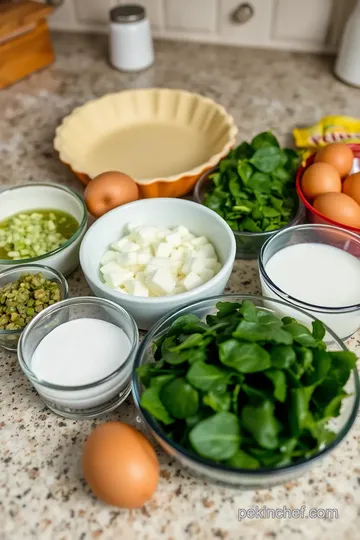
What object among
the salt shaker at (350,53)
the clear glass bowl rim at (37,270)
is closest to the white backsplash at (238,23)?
the salt shaker at (350,53)

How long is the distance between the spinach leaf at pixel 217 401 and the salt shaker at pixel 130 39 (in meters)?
1.28

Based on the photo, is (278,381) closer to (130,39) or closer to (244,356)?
(244,356)

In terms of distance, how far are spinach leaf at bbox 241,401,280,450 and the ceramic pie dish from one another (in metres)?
0.63

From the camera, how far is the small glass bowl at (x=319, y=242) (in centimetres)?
83

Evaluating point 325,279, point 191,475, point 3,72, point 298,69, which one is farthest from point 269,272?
point 3,72

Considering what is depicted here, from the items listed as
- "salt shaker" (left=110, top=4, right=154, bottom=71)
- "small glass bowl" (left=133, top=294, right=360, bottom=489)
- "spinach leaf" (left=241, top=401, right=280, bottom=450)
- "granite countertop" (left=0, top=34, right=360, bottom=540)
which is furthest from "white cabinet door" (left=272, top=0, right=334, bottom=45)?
"spinach leaf" (left=241, top=401, right=280, bottom=450)

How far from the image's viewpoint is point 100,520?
0.69 m

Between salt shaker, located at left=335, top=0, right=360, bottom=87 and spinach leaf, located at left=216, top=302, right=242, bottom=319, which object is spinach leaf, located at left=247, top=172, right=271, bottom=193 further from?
salt shaker, located at left=335, top=0, right=360, bottom=87

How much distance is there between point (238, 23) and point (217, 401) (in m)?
1.48

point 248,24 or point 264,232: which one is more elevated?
point 248,24

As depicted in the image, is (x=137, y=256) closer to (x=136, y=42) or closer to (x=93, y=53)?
(x=136, y=42)

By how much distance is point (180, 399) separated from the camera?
661mm

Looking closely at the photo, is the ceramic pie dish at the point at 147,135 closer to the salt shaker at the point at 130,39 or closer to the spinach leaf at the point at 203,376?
the salt shaker at the point at 130,39

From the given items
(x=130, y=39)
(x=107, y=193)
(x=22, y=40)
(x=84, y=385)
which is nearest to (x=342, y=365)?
(x=84, y=385)
